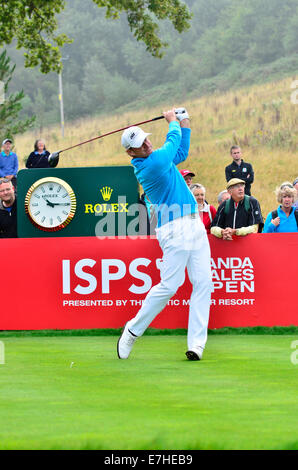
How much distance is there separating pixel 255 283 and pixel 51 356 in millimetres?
3032

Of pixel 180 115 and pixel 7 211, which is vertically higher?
pixel 180 115

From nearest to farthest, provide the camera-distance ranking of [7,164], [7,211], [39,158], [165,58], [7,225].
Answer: [7,225], [7,211], [39,158], [7,164], [165,58]

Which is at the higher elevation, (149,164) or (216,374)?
(149,164)

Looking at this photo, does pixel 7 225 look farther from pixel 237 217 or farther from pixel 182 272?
pixel 182 272

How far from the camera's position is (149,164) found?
7.77 metres

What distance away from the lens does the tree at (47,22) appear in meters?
24.2

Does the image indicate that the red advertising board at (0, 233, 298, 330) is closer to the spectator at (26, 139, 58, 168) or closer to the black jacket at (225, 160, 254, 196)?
the spectator at (26, 139, 58, 168)

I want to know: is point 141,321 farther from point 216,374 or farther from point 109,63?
point 109,63

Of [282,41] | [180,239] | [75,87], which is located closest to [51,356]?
[180,239]

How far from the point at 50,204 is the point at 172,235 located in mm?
4003

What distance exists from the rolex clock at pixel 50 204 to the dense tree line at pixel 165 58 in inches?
2346

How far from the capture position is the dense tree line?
78.2 metres

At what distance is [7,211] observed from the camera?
1162 centimetres

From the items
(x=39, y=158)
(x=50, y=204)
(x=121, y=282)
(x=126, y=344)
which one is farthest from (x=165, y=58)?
(x=126, y=344)
